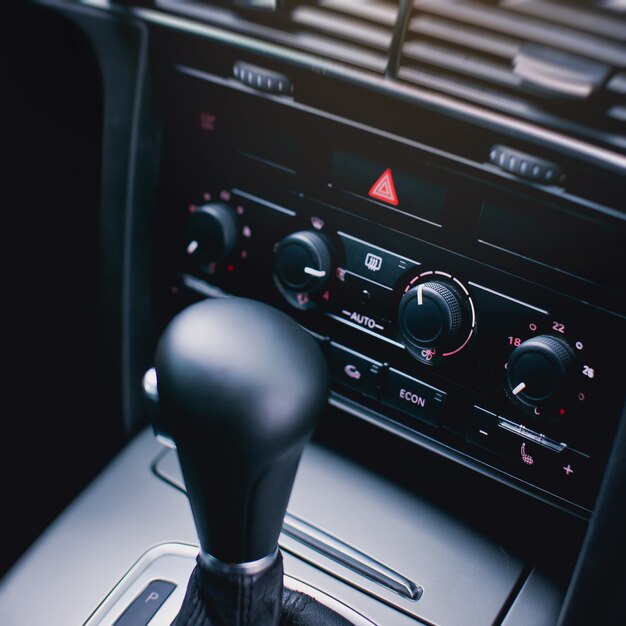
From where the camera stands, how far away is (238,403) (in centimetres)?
43

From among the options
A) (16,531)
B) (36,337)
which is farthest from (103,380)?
(16,531)

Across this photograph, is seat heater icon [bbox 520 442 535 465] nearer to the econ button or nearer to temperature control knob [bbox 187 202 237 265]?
the econ button

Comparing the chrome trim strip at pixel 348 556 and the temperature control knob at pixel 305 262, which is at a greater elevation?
the temperature control knob at pixel 305 262

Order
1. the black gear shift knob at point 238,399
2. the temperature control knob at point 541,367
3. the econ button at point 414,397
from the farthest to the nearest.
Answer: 1. the econ button at point 414,397
2. the temperature control knob at point 541,367
3. the black gear shift knob at point 238,399

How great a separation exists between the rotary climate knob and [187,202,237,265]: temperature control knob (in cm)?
18

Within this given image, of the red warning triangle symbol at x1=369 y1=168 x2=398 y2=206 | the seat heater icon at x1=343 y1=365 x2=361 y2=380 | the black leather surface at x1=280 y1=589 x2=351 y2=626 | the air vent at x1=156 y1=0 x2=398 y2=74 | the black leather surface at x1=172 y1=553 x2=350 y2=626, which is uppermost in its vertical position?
the air vent at x1=156 y1=0 x2=398 y2=74

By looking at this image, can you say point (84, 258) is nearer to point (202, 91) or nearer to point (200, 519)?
point (202, 91)

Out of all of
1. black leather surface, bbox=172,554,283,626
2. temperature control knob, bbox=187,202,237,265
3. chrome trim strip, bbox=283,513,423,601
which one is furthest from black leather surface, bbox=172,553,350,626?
temperature control knob, bbox=187,202,237,265

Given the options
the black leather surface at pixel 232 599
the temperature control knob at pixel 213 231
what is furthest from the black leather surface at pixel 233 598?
the temperature control knob at pixel 213 231

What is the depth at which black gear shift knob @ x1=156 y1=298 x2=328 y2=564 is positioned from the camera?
0.43 meters

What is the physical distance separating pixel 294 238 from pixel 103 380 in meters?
0.34

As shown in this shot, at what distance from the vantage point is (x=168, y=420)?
0.47 m

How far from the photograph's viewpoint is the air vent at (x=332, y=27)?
550 mm

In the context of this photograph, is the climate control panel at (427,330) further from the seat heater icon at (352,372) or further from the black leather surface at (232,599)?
the black leather surface at (232,599)
